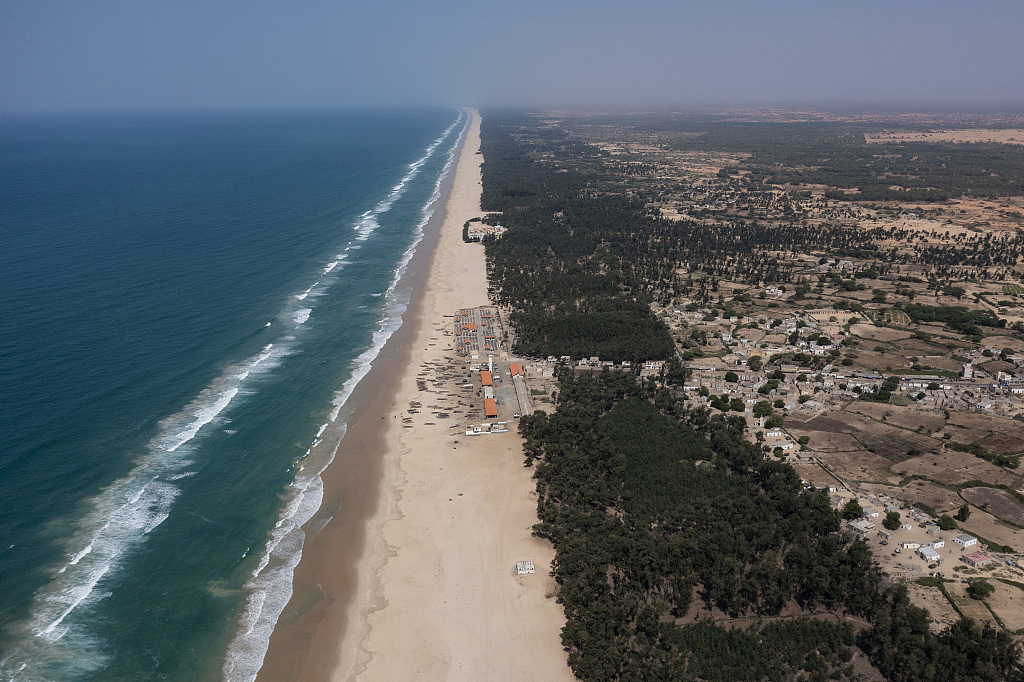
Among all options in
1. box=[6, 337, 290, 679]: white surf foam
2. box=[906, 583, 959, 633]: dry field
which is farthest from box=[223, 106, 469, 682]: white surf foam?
box=[906, 583, 959, 633]: dry field

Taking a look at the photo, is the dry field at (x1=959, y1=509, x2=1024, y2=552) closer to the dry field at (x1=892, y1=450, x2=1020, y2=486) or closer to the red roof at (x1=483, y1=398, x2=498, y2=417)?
the dry field at (x1=892, y1=450, x2=1020, y2=486)

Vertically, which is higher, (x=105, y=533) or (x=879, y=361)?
(x=879, y=361)

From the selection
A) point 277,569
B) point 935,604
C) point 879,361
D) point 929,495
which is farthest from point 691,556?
point 879,361

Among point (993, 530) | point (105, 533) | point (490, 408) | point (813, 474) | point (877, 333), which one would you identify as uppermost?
point (877, 333)

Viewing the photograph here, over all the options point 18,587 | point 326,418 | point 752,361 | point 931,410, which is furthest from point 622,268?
point 18,587

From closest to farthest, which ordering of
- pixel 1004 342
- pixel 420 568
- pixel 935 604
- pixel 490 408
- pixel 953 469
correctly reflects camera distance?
pixel 935 604, pixel 420 568, pixel 953 469, pixel 490 408, pixel 1004 342

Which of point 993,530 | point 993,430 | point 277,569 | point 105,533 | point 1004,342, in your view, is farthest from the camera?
point 1004,342

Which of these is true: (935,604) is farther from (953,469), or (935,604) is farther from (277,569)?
(277,569)

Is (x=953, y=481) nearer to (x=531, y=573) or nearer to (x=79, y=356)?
(x=531, y=573)
